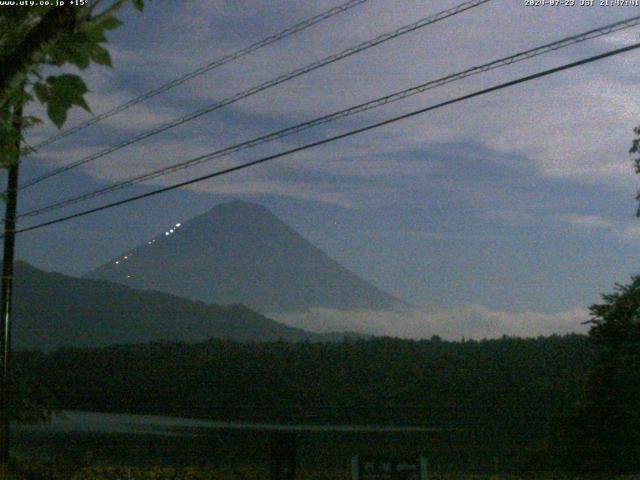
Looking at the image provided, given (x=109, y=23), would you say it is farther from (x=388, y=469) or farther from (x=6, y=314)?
(x=6, y=314)

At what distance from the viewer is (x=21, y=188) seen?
18.9 m

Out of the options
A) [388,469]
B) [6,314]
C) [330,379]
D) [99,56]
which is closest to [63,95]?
[99,56]

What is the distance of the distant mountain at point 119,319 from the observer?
116125 mm

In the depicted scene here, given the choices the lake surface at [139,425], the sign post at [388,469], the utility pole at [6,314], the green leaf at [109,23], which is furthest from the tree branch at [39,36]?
the lake surface at [139,425]

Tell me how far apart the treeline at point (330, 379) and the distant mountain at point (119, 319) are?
58988mm

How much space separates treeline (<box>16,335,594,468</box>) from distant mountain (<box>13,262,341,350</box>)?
58988 millimetres

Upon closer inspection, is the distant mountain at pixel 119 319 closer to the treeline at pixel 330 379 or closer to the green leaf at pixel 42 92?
the treeline at pixel 330 379

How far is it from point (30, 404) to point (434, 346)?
2256 cm

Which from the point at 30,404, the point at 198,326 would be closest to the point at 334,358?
the point at 30,404

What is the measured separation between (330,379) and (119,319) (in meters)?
92.2

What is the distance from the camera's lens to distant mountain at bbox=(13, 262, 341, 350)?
116 metres

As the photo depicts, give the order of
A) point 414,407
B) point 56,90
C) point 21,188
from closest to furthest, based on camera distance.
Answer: point 56,90
point 21,188
point 414,407

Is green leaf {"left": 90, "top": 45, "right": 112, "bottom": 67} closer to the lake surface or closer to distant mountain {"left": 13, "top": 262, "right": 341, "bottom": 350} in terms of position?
the lake surface

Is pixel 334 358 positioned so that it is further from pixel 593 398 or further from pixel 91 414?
pixel 593 398
